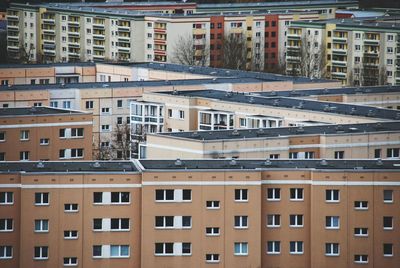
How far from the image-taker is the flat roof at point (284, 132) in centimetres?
4312

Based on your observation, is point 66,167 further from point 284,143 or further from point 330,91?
point 330,91

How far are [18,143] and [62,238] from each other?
12.0 m

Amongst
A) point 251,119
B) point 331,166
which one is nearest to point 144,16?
point 251,119

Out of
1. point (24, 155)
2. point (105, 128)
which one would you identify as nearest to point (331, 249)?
point (24, 155)

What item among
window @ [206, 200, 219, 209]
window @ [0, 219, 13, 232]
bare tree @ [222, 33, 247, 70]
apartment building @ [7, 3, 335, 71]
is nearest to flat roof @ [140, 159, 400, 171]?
window @ [206, 200, 219, 209]

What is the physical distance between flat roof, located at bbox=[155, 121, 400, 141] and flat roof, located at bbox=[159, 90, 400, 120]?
276 cm

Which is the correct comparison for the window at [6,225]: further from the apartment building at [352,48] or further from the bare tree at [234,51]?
the bare tree at [234,51]

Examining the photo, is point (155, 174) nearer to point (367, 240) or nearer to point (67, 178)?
point (67, 178)

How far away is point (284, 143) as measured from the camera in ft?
143

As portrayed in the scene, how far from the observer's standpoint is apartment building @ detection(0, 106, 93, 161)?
155 feet

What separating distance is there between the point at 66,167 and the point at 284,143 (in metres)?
8.35

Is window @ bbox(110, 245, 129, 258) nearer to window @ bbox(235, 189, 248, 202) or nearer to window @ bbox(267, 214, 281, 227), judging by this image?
window @ bbox(235, 189, 248, 202)

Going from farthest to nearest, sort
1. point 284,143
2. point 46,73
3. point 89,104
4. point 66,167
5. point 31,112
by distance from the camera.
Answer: point 46,73, point 89,104, point 31,112, point 284,143, point 66,167

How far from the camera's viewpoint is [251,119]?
49.4 metres
